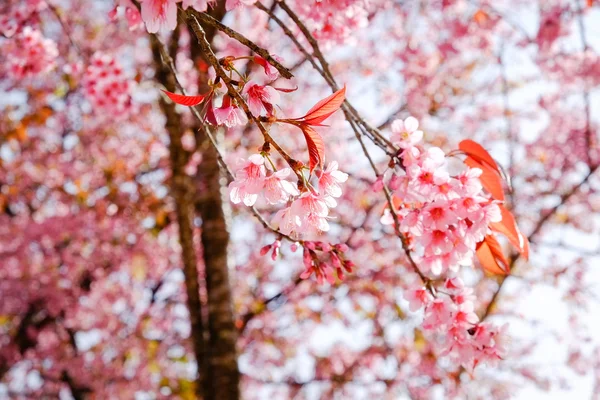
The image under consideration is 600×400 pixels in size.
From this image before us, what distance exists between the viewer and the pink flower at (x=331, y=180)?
104cm

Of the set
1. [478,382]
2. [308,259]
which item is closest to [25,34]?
[308,259]

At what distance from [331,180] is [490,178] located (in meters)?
0.44

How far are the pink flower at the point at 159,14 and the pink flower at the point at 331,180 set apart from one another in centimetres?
39

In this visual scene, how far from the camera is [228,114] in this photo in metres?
0.92

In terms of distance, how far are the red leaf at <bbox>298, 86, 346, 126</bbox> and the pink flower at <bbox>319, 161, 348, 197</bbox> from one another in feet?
0.53

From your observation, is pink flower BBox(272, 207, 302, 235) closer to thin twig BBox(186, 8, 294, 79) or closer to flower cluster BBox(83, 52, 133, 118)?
thin twig BBox(186, 8, 294, 79)

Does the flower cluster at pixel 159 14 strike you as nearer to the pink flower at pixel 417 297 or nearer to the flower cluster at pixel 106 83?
the pink flower at pixel 417 297

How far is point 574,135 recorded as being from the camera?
6.02 metres

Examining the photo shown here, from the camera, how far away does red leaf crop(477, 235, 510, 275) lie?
4.30 ft

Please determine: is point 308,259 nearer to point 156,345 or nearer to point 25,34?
point 25,34

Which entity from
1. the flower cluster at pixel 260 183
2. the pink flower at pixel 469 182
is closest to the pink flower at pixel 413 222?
the pink flower at pixel 469 182

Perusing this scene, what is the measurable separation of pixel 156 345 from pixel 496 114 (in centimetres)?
517

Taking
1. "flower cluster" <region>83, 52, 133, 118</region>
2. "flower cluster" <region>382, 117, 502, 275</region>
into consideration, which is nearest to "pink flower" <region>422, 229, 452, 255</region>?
"flower cluster" <region>382, 117, 502, 275</region>

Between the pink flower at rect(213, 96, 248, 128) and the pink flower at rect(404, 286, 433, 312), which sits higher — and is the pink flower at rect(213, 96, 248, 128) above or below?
above
